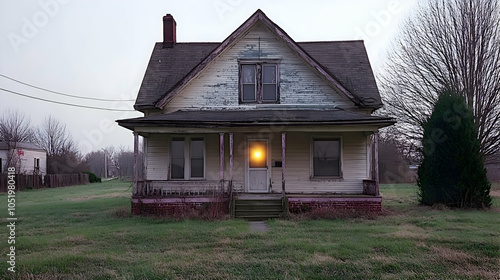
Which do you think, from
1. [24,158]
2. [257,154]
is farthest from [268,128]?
[24,158]

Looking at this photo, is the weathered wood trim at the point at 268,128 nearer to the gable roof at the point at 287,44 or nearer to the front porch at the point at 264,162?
the front porch at the point at 264,162

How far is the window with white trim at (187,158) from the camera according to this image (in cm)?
1520

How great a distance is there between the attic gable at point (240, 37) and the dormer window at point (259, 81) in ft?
3.25

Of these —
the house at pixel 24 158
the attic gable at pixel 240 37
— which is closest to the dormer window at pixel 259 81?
the attic gable at pixel 240 37

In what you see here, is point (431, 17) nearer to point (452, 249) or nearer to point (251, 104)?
point (251, 104)

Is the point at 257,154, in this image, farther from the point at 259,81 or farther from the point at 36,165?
the point at 36,165

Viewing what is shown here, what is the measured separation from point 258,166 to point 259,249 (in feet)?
24.3

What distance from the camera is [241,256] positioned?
7418 mm

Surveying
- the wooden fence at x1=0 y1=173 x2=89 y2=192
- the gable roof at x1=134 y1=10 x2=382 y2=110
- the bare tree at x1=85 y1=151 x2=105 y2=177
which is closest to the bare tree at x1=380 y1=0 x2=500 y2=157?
the gable roof at x1=134 y1=10 x2=382 y2=110

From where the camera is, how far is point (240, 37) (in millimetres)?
15695

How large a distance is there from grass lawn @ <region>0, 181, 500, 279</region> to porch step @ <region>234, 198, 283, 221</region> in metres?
1.02

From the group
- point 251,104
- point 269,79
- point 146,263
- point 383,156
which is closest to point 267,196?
point 251,104

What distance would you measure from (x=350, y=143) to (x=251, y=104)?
4.15 metres

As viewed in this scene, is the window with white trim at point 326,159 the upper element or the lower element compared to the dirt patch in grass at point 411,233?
upper
